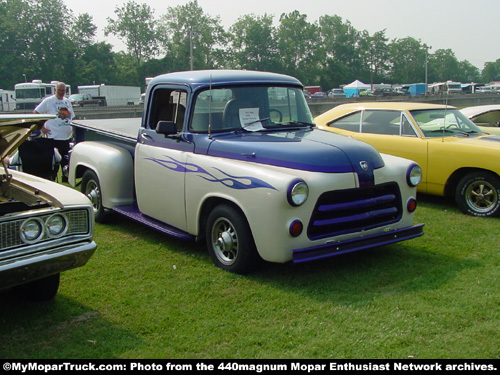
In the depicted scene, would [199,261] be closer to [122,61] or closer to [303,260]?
[303,260]

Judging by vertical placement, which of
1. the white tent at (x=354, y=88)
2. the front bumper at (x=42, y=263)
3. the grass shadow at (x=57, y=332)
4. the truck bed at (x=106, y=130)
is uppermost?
the white tent at (x=354, y=88)

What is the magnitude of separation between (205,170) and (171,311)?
5.34 ft

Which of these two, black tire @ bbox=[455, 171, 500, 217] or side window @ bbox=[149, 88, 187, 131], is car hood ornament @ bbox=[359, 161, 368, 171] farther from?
black tire @ bbox=[455, 171, 500, 217]

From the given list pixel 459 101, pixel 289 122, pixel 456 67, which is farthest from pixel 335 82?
pixel 289 122

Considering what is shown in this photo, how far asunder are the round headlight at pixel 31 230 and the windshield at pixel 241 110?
2.38m

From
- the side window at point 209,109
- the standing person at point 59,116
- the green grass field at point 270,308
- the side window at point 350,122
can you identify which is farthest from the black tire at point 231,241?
the standing person at point 59,116

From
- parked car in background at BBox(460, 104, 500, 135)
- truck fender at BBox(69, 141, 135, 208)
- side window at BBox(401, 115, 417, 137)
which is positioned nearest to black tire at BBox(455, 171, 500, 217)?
side window at BBox(401, 115, 417, 137)

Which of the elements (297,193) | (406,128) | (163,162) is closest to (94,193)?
(163,162)

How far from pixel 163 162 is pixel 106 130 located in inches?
77.3

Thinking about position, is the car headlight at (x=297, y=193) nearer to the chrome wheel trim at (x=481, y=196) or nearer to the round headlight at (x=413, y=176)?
the round headlight at (x=413, y=176)

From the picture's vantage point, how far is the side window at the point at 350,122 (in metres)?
9.20

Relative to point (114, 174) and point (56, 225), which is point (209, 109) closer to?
point (114, 174)

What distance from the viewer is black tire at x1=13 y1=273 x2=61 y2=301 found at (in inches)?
180

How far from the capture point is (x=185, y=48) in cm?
10325
